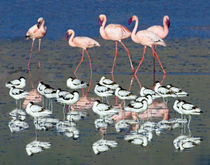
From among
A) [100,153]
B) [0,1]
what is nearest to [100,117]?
[100,153]

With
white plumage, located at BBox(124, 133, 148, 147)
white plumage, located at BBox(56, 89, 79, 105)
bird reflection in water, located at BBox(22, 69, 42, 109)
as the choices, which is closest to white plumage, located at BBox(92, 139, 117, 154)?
white plumage, located at BBox(124, 133, 148, 147)

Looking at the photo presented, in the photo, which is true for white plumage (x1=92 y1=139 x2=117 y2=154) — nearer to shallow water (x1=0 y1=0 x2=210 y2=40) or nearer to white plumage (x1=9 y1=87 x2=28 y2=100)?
white plumage (x1=9 y1=87 x2=28 y2=100)

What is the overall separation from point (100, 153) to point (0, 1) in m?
23.2

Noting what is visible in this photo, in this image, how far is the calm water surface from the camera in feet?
33.7

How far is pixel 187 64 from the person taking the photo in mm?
19766

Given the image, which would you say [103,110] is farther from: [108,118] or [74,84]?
[74,84]

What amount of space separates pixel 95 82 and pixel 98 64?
9.93ft

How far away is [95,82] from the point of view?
56.5 ft

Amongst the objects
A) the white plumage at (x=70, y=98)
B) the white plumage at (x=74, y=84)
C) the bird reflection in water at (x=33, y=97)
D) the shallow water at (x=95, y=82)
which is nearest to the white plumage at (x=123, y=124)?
the shallow water at (x=95, y=82)

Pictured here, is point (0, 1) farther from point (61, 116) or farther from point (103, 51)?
point (61, 116)

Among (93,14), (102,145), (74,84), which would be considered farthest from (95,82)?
(93,14)

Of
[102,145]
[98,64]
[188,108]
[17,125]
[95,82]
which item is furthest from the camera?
[98,64]

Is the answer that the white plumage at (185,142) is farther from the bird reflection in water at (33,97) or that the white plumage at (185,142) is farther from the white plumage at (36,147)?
the bird reflection in water at (33,97)

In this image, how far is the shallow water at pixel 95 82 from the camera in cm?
1012
